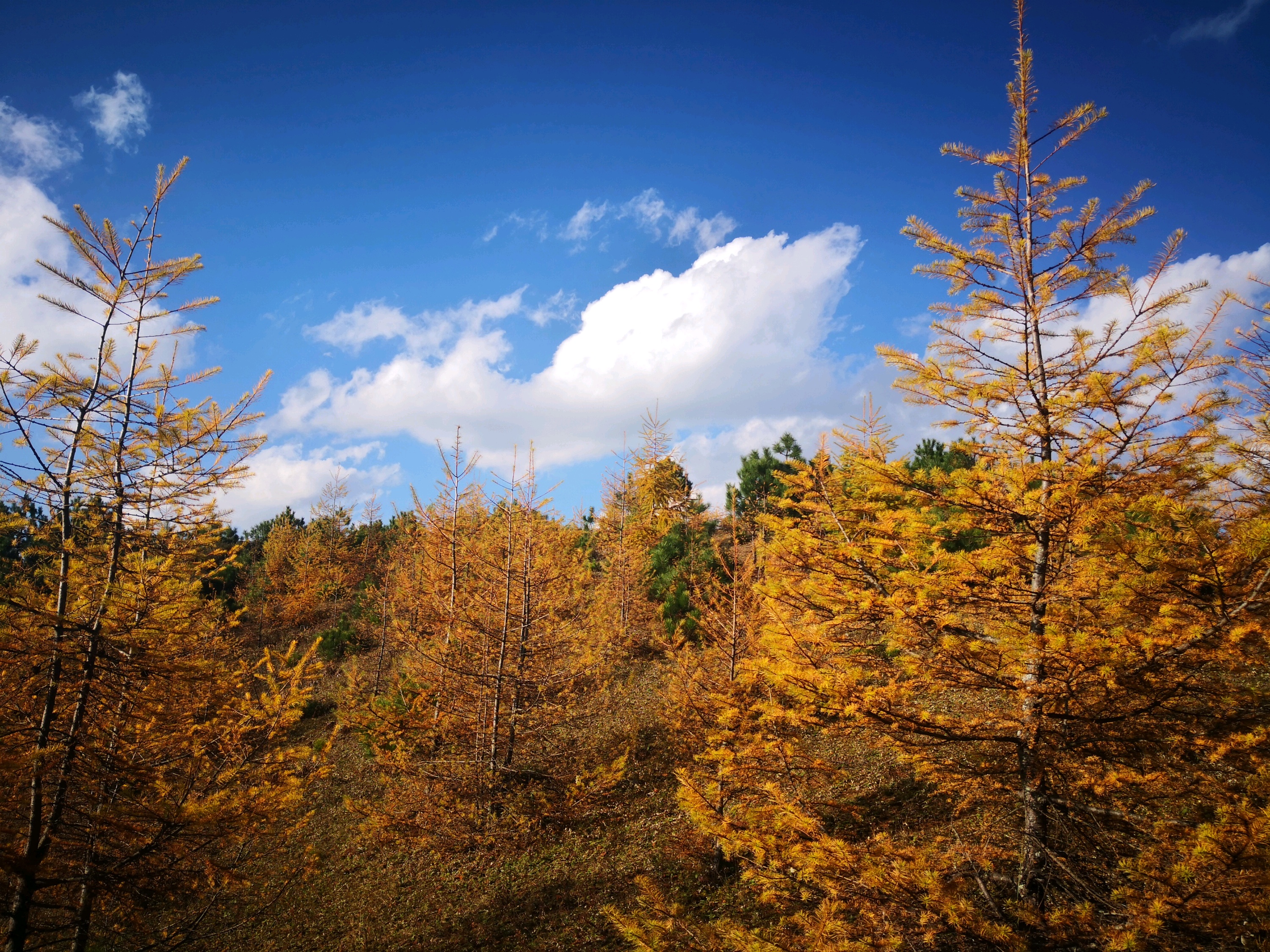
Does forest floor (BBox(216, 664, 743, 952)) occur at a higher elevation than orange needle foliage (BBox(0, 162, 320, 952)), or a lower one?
lower

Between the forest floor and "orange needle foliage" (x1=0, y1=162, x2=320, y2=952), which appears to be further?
the forest floor

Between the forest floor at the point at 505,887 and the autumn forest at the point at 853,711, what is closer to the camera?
the autumn forest at the point at 853,711

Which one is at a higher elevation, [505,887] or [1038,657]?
[1038,657]

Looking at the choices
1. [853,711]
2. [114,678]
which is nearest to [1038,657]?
[853,711]

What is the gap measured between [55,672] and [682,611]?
1708 cm

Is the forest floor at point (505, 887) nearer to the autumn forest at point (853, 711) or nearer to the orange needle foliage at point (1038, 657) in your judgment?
the autumn forest at point (853, 711)

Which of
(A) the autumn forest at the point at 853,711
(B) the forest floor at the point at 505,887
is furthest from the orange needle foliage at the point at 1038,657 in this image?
(B) the forest floor at the point at 505,887

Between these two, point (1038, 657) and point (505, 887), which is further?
point (505, 887)

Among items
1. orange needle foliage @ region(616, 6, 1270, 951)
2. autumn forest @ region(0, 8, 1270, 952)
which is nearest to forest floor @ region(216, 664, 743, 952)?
autumn forest @ region(0, 8, 1270, 952)

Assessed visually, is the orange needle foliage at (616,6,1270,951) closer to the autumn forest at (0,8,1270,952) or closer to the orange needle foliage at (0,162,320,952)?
the autumn forest at (0,8,1270,952)

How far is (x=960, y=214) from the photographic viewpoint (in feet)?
17.8

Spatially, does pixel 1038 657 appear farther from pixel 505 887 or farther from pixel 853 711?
pixel 505 887

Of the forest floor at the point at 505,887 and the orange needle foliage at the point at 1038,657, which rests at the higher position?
the orange needle foliage at the point at 1038,657

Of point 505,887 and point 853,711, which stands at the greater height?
point 853,711
